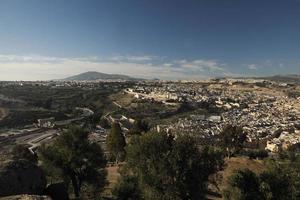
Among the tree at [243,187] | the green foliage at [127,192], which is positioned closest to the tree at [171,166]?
the green foliage at [127,192]

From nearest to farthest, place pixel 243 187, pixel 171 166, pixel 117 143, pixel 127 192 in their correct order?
pixel 171 166, pixel 243 187, pixel 127 192, pixel 117 143

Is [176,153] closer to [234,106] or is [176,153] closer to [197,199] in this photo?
[197,199]

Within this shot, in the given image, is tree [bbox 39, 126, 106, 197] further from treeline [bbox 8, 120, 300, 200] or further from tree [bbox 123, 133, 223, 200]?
tree [bbox 123, 133, 223, 200]

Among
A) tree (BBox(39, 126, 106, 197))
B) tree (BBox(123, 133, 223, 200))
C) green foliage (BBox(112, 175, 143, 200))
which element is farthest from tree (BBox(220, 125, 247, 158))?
green foliage (BBox(112, 175, 143, 200))

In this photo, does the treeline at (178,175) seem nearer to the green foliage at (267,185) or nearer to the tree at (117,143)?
the green foliage at (267,185)

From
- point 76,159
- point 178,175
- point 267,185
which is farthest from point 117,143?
point 267,185

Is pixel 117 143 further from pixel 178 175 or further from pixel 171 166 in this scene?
pixel 178 175
